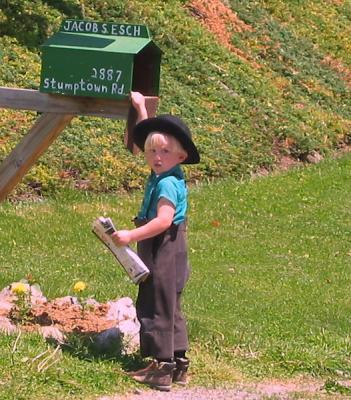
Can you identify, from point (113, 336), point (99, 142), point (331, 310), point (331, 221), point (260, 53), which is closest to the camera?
point (113, 336)

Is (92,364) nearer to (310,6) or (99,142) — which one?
(99,142)

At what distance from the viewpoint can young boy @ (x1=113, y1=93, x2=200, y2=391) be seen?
5.09 metres

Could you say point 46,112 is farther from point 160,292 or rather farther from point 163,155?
point 160,292

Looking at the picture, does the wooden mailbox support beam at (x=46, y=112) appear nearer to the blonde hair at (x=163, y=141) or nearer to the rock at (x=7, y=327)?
the blonde hair at (x=163, y=141)

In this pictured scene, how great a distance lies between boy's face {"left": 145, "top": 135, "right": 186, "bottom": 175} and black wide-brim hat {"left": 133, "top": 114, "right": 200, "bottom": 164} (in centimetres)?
4

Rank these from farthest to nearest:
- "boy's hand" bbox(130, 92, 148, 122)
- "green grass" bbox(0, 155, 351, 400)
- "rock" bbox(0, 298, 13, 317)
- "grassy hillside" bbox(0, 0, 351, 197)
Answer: "grassy hillside" bbox(0, 0, 351, 197) < "rock" bbox(0, 298, 13, 317) < "boy's hand" bbox(130, 92, 148, 122) < "green grass" bbox(0, 155, 351, 400)

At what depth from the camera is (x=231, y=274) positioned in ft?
30.8

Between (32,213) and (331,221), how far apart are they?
146 inches

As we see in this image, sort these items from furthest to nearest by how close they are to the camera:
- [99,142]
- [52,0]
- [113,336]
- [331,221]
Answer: [52,0], [99,142], [331,221], [113,336]

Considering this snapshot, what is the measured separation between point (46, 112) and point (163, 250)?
3.62ft

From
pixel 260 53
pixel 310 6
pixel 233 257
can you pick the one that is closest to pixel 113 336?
pixel 233 257

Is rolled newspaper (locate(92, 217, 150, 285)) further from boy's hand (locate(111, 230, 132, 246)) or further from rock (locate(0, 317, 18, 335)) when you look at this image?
rock (locate(0, 317, 18, 335))

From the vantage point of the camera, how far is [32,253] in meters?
9.21

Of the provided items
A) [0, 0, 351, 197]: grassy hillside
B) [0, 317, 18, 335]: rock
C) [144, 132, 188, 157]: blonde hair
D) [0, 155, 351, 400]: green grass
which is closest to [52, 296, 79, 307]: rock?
[0, 317, 18, 335]: rock
